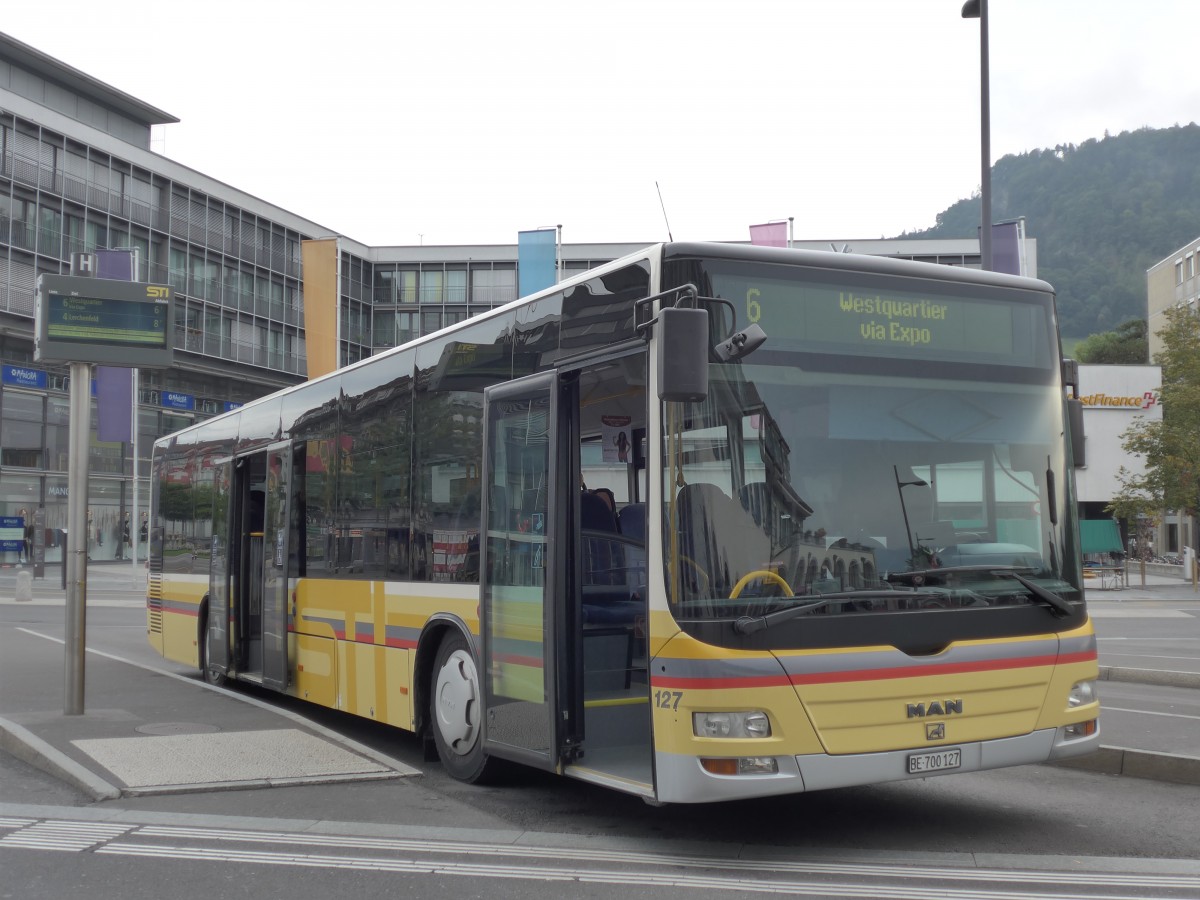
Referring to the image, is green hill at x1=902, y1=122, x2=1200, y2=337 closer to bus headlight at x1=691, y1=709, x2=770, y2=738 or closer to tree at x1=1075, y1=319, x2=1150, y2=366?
tree at x1=1075, y1=319, x2=1150, y2=366

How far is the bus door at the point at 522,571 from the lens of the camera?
7.39 metres

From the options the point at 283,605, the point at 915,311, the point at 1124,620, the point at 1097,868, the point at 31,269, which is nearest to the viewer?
the point at 1097,868

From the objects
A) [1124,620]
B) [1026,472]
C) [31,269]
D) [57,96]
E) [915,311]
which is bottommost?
[1124,620]

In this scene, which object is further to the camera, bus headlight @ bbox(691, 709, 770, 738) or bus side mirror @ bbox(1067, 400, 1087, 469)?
bus side mirror @ bbox(1067, 400, 1087, 469)

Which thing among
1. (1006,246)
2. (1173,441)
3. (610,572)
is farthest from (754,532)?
(1173,441)

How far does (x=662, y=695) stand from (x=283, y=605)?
651 centimetres

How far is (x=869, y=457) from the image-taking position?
6.71 meters

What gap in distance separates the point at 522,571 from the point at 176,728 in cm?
440

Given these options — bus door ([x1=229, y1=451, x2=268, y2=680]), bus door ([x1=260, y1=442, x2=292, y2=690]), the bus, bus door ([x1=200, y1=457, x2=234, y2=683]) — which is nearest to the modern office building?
bus door ([x1=200, y1=457, x2=234, y2=683])

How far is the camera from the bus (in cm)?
631

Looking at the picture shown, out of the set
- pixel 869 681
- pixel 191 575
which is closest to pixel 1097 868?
pixel 869 681

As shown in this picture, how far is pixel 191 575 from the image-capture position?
50.6 ft

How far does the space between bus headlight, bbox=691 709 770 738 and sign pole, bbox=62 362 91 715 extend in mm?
6675

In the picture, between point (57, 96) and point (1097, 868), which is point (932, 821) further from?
point (57, 96)
